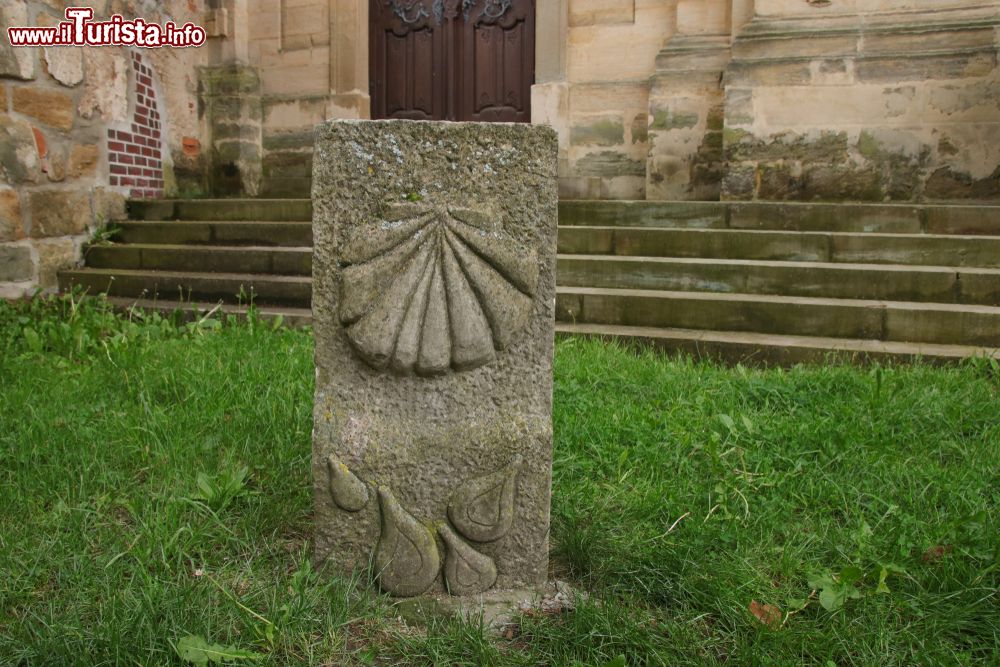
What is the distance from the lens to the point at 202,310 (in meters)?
5.26

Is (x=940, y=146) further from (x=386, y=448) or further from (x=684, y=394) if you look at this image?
(x=386, y=448)

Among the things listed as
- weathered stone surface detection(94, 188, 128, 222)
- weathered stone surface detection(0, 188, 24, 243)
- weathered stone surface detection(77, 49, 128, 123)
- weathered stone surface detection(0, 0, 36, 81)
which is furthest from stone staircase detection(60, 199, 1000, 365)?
weathered stone surface detection(0, 0, 36, 81)

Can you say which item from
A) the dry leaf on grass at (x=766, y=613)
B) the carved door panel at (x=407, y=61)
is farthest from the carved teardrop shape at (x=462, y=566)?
the carved door panel at (x=407, y=61)

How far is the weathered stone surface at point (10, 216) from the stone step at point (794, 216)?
12.4 feet

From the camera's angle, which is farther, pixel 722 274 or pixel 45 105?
pixel 45 105

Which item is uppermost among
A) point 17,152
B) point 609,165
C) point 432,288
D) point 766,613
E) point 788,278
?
point 609,165

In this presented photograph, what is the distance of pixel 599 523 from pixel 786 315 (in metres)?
2.66

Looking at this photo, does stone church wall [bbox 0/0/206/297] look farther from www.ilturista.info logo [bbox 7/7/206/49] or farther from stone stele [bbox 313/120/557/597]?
stone stele [bbox 313/120/557/597]

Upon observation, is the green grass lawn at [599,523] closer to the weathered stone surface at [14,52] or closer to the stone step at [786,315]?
the stone step at [786,315]

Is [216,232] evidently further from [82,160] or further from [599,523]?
[599,523]

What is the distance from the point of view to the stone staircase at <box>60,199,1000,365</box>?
421cm

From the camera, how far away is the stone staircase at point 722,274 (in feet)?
13.8

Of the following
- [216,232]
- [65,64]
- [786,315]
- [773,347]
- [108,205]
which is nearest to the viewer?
[773,347]

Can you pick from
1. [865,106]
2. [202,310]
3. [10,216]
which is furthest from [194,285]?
[865,106]
